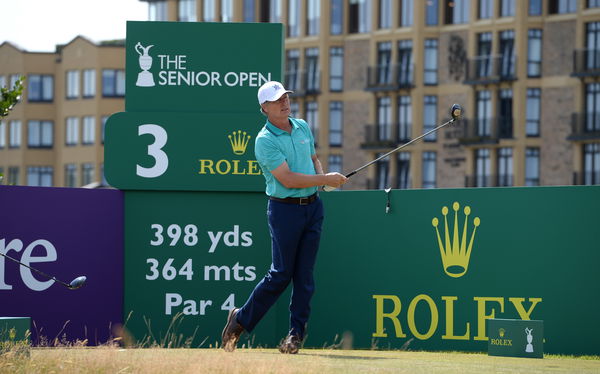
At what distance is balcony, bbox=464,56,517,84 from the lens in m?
64.2

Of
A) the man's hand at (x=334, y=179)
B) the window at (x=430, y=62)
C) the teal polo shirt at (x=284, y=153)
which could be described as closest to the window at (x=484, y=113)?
the window at (x=430, y=62)

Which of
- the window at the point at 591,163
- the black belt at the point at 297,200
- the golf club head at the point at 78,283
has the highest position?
the window at the point at 591,163

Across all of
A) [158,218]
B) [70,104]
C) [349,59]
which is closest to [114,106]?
[70,104]

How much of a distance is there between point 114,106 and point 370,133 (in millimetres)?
19647

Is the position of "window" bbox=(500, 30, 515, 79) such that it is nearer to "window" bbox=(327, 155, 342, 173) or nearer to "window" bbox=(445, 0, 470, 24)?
"window" bbox=(445, 0, 470, 24)

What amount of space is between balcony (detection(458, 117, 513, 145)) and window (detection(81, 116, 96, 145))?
25764mm

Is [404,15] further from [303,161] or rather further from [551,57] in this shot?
[303,161]

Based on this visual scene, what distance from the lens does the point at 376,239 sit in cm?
1034

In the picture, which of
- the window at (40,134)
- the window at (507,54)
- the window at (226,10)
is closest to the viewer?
the window at (507,54)

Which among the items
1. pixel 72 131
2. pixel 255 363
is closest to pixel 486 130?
pixel 72 131

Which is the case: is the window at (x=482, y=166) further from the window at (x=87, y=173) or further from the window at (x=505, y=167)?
the window at (x=87, y=173)

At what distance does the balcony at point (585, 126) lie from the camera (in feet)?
202

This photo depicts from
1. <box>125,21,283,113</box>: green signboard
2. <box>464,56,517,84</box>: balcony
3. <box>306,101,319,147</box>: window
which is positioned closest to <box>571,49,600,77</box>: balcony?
<box>464,56,517,84</box>: balcony

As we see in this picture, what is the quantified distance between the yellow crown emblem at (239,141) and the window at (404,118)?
57.8 metres
